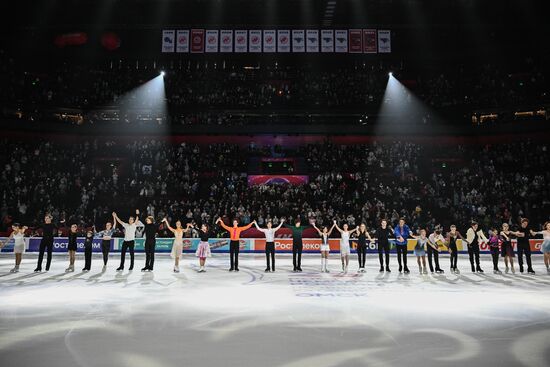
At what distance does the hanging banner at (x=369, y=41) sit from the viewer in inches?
1281

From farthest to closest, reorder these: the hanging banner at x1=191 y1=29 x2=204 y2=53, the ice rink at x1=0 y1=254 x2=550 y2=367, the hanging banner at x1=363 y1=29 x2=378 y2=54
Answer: the hanging banner at x1=191 y1=29 x2=204 y2=53 < the hanging banner at x1=363 y1=29 x2=378 y2=54 < the ice rink at x1=0 y1=254 x2=550 y2=367

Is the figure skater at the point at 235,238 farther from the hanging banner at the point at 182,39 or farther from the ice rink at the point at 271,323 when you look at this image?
the hanging banner at the point at 182,39

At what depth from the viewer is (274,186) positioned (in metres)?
30.8

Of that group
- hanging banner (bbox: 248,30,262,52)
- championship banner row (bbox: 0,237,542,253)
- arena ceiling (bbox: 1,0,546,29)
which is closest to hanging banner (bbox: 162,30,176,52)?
arena ceiling (bbox: 1,0,546,29)

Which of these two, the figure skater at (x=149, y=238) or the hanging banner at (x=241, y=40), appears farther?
the hanging banner at (x=241, y=40)

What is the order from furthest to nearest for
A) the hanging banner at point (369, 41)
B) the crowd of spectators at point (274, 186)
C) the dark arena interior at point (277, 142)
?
the hanging banner at point (369, 41), the crowd of spectators at point (274, 186), the dark arena interior at point (277, 142)

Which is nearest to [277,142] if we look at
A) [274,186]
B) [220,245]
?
[274,186]

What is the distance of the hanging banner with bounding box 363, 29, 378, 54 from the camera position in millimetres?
32531

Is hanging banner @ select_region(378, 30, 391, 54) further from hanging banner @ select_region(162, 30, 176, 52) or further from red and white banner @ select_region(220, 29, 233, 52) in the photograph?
hanging banner @ select_region(162, 30, 176, 52)

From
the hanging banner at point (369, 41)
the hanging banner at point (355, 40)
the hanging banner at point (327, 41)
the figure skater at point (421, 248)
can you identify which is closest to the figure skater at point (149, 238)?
the figure skater at point (421, 248)

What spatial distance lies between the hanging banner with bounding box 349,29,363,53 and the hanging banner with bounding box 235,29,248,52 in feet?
27.6

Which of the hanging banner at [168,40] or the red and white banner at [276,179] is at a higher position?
the hanging banner at [168,40]

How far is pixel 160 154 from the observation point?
34094 millimetres

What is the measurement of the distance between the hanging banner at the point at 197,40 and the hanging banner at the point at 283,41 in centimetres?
618
